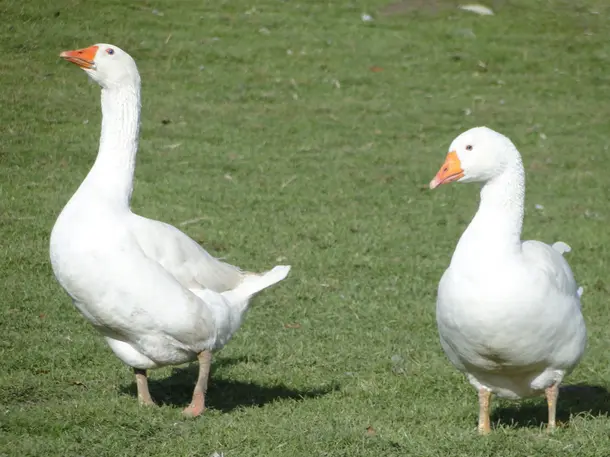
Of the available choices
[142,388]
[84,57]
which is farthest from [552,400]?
[84,57]

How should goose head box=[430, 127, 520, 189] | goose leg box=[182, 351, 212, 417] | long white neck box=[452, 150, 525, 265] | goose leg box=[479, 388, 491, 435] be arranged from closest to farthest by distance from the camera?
long white neck box=[452, 150, 525, 265]
goose head box=[430, 127, 520, 189]
goose leg box=[479, 388, 491, 435]
goose leg box=[182, 351, 212, 417]

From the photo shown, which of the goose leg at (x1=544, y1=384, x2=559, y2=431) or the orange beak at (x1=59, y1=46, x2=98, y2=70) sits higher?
the orange beak at (x1=59, y1=46, x2=98, y2=70)

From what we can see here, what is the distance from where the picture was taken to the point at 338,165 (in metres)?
13.8

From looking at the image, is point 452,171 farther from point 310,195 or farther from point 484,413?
point 310,195

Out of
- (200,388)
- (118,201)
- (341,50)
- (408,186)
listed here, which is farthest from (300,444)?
(341,50)

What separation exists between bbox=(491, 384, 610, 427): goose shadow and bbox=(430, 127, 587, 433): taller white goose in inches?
26.7

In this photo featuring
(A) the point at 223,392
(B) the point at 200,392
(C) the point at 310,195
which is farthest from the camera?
(C) the point at 310,195

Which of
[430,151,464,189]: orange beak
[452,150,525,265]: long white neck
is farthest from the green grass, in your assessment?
[430,151,464,189]: orange beak

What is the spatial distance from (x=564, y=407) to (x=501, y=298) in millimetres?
1928

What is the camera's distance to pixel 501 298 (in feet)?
18.9

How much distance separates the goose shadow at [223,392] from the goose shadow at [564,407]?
49.6 inches

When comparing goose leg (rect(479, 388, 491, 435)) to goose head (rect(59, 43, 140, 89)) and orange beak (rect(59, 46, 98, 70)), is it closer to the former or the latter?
goose head (rect(59, 43, 140, 89))

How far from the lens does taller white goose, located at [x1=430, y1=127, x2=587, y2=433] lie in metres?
5.80

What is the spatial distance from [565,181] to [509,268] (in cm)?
831
